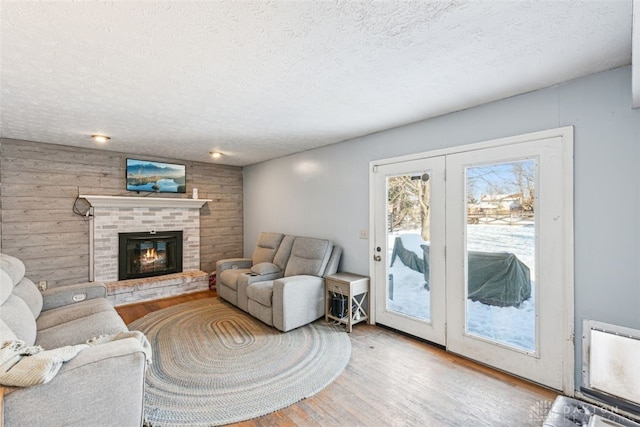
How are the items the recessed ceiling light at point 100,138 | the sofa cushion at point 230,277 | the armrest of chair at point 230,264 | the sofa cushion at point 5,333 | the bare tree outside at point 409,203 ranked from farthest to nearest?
the armrest of chair at point 230,264
the sofa cushion at point 230,277
the recessed ceiling light at point 100,138
the bare tree outside at point 409,203
the sofa cushion at point 5,333

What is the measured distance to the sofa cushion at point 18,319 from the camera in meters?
1.91

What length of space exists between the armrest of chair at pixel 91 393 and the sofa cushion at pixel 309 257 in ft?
7.63

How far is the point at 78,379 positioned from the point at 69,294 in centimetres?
201

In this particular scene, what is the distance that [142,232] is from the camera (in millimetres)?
4773

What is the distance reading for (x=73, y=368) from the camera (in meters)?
1.46

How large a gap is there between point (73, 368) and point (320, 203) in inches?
127

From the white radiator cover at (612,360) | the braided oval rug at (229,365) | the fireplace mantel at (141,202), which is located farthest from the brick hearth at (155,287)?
the white radiator cover at (612,360)

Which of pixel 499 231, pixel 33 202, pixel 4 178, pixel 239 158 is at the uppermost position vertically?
pixel 239 158

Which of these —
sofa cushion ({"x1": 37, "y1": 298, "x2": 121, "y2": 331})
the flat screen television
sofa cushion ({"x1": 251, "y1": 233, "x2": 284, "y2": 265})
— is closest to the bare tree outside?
sofa cushion ({"x1": 251, "y1": 233, "x2": 284, "y2": 265})

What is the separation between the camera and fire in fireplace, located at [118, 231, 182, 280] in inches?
180

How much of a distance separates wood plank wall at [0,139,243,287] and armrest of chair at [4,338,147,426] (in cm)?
345

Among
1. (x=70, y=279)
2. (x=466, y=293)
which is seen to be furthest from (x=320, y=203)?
(x=70, y=279)

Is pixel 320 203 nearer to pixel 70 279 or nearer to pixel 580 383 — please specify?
pixel 580 383

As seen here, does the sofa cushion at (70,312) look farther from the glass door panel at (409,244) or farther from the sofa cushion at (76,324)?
the glass door panel at (409,244)
